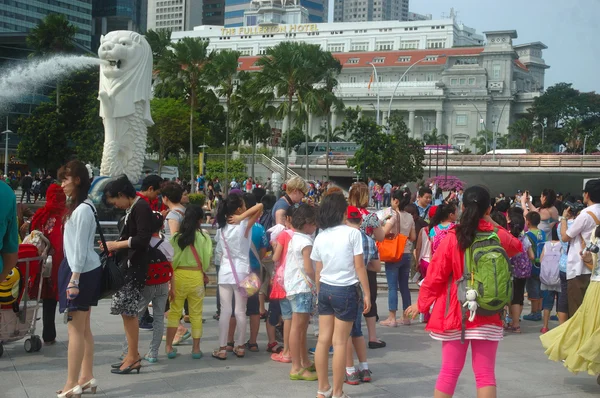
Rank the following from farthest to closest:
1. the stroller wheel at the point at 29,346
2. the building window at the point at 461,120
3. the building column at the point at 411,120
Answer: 1. the building column at the point at 411,120
2. the building window at the point at 461,120
3. the stroller wheel at the point at 29,346

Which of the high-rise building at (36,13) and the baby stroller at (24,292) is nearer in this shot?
the baby stroller at (24,292)

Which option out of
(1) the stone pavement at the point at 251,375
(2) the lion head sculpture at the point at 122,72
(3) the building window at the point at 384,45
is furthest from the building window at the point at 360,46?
(1) the stone pavement at the point at 251,375

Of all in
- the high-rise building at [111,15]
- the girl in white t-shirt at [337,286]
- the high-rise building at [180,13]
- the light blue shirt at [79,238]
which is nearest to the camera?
the light blue shirt at [79,238]

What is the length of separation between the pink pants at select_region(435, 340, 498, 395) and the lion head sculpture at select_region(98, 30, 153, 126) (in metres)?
14.9

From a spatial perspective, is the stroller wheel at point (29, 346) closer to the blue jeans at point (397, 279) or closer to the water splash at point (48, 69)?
the blue jeans at point (397, 279)

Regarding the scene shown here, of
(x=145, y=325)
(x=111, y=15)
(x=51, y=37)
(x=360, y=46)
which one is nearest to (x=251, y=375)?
(x=145, y=325)

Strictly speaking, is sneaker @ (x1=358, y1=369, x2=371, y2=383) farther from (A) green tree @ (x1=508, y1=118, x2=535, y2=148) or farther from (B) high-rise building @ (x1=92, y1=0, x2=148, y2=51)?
(B) high-rise building @ (x1=92, y1=0, x2=148, y2=51)

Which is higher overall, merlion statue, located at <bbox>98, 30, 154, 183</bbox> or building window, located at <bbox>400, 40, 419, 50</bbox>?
building window, located at <bbox>400, 40, 419, 50</bbox>

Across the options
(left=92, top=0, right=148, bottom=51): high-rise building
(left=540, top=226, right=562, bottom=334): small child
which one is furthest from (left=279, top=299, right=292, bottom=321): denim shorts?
(left=92, top=0, right=148, bottom=51): high-rise building

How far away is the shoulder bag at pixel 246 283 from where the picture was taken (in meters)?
7.27

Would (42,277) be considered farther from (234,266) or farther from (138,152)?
(138,152)

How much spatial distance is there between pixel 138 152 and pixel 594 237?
47.5 ft

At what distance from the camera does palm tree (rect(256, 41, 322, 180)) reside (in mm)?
41312

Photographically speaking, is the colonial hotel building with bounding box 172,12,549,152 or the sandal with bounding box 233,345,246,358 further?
the colonial hotel building with bounding box 172,12,549,152
